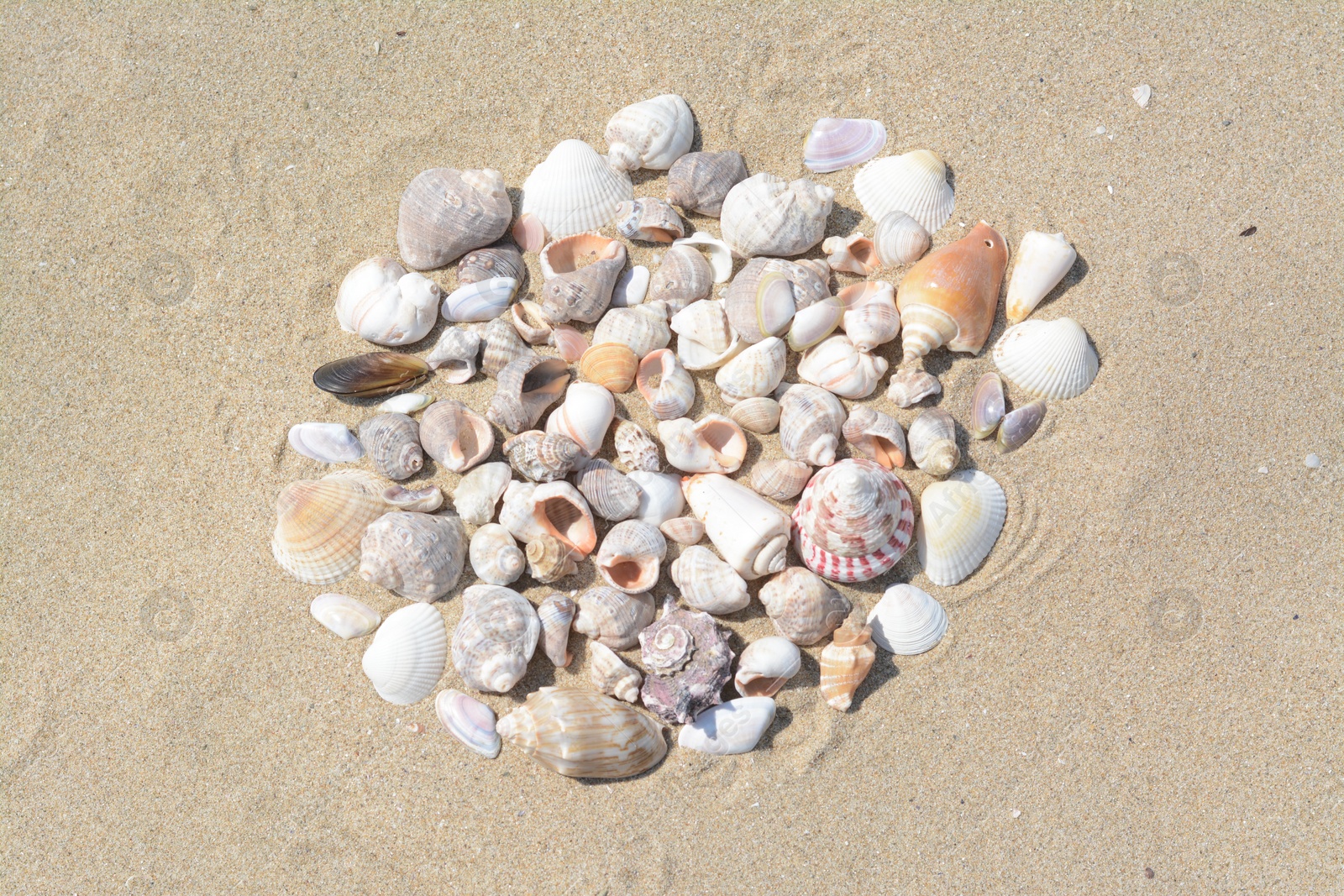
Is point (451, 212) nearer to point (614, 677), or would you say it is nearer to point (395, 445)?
point (395, 445)

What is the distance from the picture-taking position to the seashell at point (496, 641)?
3.30 meters

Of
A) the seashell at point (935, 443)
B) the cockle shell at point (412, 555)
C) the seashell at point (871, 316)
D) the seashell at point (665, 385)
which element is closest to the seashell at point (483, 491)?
the cockle shell at point (412, 555)

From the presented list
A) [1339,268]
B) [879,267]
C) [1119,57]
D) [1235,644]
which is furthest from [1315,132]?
[1235,644]

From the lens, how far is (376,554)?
135 inches

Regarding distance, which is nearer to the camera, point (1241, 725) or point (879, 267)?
point (1241, 725)

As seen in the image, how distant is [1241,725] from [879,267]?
96.3 inches

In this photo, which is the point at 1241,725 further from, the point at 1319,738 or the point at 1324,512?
the point at 1324,512

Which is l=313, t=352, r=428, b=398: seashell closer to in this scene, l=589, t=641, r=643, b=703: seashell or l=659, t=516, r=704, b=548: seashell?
l=659, t=516, r=704, b=548: seashell

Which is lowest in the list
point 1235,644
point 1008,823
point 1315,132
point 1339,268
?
point 1008,823

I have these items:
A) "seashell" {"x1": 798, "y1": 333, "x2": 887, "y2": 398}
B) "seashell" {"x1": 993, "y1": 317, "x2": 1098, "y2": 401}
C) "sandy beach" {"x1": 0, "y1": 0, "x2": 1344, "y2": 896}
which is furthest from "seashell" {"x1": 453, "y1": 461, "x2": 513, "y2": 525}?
"seashell" {"x1": 993, "y1": 317, "x2": 1098, "y2": 401}

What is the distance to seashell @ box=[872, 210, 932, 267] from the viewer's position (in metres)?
3.75

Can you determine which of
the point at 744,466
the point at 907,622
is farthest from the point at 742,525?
the point at 907,622

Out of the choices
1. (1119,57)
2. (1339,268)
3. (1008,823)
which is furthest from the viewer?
(1119,57)

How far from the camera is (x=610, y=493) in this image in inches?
137
